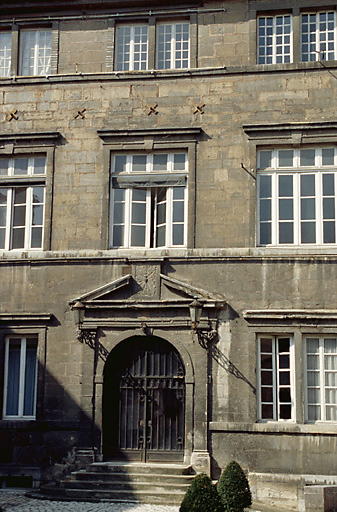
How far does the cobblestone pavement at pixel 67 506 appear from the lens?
1448cm

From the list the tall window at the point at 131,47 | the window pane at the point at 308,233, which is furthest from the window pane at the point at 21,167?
the window pane at the point at 308,233

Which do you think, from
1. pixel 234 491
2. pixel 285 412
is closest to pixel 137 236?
pixel 285 412

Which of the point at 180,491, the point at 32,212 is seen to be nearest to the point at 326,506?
the point at 180,491

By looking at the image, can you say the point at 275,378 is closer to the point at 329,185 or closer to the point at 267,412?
the point at 267,412

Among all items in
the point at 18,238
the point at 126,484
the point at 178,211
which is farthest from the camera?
the point at 18,238

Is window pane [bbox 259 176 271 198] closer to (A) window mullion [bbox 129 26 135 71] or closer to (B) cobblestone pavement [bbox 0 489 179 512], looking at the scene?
(A) window mullion [bbox 129 26 135 71]

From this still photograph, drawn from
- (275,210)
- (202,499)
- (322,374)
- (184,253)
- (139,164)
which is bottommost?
(202,499)

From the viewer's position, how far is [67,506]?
14.8 meters

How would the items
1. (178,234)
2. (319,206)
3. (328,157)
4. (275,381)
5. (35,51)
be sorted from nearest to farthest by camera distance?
(275,381) → (319,206) → (328,157) → (178,234) → (35,51)

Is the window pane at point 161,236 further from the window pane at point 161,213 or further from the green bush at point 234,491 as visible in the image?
the green bush at point 234,491

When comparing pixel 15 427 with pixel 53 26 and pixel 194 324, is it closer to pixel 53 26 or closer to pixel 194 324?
pixel 194 324

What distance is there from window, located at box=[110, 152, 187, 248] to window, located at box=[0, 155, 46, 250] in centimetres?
153

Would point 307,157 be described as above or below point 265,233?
above

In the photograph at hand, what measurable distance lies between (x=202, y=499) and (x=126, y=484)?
9.37ft
